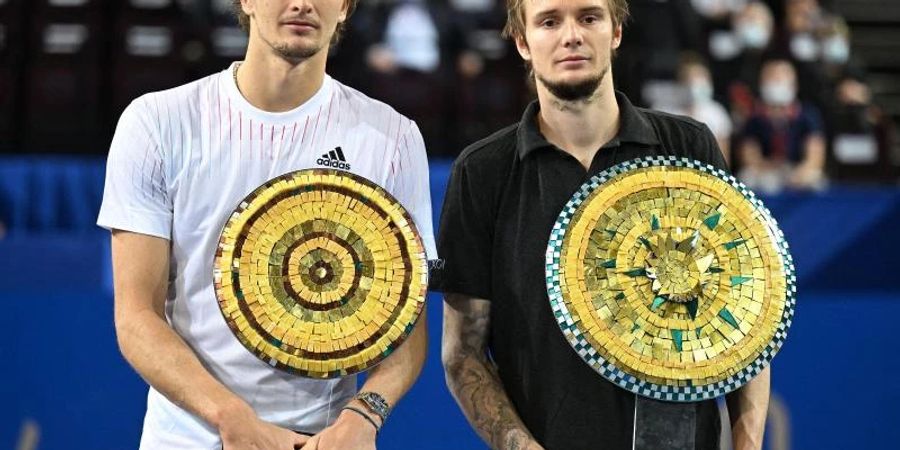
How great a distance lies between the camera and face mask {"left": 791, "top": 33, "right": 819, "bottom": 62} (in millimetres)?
10109

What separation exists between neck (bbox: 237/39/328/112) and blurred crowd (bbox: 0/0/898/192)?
5.29 m

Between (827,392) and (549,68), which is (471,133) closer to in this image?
(827,392)

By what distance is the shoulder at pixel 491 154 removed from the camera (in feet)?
9.54

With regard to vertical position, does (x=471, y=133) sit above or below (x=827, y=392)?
above

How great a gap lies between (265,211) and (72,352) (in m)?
2.76

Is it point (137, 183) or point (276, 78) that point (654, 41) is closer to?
point (276, 78)

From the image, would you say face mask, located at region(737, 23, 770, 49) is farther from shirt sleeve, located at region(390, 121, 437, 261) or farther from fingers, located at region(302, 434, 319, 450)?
fingers, located at region(302, 434, 319, 450)

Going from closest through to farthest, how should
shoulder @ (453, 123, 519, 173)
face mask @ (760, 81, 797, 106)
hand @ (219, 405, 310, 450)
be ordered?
hand @ (219, 405, 310, 450), shoulder @ (453, 123, 519, 173), face mask @ (760, 81, 797, 106)

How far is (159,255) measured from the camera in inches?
103

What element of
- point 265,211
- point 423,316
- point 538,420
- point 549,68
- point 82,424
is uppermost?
point 549,68

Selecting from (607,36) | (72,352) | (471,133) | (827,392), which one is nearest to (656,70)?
(471,133)

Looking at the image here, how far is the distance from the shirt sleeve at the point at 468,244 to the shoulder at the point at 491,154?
0.03 metres

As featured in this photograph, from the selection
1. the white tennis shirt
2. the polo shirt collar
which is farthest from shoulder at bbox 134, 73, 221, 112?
the polo shirt collar

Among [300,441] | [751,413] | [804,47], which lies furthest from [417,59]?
[300,441]
